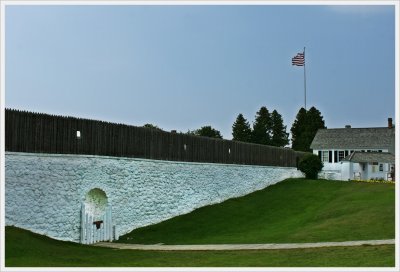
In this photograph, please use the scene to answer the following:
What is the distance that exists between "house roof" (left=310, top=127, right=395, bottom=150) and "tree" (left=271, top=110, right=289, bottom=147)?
27002mm

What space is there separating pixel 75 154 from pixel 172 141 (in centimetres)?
939

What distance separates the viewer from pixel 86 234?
2392 centimetres

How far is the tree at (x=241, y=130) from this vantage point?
283ft

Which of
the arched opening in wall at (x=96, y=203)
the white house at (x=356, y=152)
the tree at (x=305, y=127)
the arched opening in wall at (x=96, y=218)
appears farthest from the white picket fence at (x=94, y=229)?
the tree at (x=305, y=127)

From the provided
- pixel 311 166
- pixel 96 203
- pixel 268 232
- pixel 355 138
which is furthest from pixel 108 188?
pixel 355 138

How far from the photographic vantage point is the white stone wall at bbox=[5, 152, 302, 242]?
2141 centimetres

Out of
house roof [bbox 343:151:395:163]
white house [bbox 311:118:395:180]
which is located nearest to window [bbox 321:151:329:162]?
white house [bbox 311:118:395:180]

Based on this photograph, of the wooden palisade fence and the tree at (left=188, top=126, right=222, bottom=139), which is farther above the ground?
the tree at (left=188, top=126, right=222, bottom=139)

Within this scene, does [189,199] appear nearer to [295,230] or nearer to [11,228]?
A: [295,230]

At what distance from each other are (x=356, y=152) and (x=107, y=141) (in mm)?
33935

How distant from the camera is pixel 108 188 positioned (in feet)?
85.9

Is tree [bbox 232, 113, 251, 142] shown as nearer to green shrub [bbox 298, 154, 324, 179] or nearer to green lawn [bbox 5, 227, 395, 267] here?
green shrub [bbox 298, 154, 324, 179]

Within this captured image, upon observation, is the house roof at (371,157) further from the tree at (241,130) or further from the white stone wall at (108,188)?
the tree at (241,130)

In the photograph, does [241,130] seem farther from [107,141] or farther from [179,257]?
[179,257]
